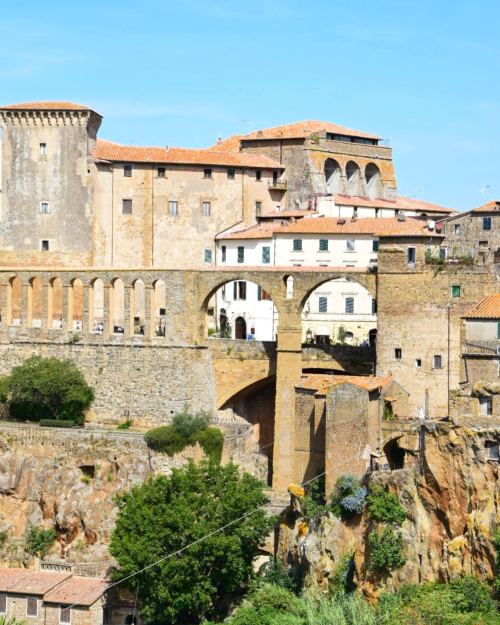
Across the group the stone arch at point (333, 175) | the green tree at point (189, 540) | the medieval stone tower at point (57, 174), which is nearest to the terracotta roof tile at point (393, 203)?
the stone arch at point (333, 175)

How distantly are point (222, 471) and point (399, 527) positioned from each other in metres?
10.5

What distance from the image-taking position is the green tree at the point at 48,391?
68625mm

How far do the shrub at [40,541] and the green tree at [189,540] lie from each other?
503 cm

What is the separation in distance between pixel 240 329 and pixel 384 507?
2562cm

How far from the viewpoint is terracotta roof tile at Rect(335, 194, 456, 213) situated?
82.3 metres

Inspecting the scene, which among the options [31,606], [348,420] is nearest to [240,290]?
[348,420]

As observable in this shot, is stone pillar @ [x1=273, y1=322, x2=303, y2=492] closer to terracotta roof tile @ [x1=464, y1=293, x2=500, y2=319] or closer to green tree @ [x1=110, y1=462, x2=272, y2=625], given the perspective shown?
green tree @ [x1=110, y1=462, x2=272, y2=625]

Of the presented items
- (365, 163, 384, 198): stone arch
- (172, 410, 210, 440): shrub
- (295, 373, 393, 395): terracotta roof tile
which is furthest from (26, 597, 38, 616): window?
(365, 163, 384, 198): stone arch

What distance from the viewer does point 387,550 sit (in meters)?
52.0

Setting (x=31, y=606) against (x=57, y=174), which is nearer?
(x=31, y=606)

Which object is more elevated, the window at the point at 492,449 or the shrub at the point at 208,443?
the window at the point at 492,449

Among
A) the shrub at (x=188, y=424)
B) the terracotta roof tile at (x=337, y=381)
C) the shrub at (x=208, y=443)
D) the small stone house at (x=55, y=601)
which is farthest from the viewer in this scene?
the shrub at (x=188, y=424)

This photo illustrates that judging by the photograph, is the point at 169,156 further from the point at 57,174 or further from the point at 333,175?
the point at 333,175

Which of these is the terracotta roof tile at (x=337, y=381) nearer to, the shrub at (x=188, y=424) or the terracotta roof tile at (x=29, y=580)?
the shrub at (x=188, y=424)
